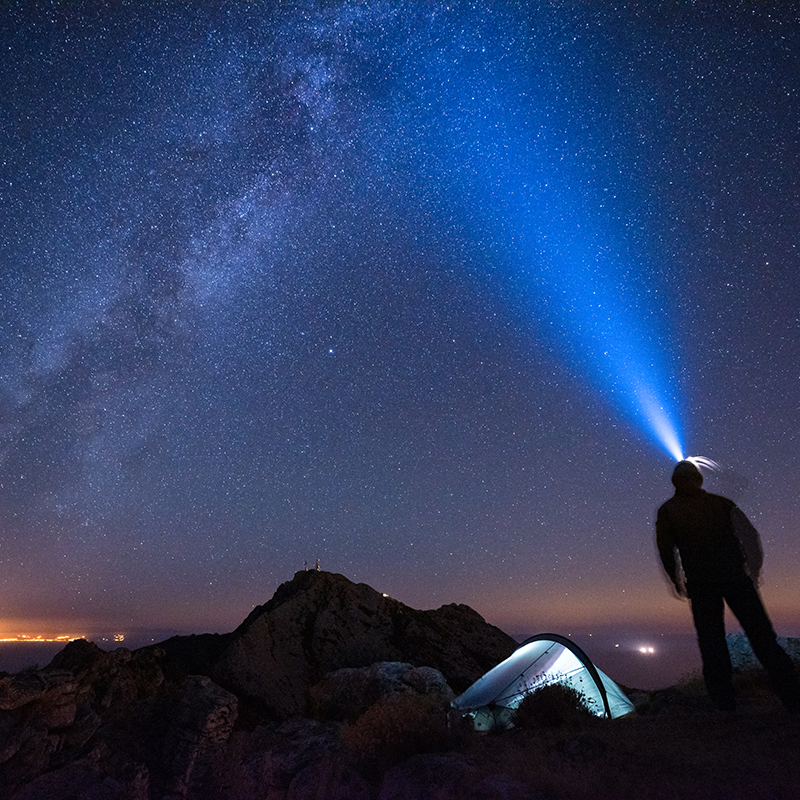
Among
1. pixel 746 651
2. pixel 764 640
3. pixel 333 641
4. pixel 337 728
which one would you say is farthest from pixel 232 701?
pixel 746 651

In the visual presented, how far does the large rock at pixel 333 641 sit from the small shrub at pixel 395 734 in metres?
6.71

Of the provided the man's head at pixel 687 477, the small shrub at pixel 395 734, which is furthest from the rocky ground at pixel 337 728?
the man's head at pixel 687 477

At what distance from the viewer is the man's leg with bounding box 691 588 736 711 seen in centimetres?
708

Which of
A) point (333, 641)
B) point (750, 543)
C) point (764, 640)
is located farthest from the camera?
point (333, 641)

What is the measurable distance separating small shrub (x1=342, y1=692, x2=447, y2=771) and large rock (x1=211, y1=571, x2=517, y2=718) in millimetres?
6709

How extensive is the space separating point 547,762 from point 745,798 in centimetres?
226

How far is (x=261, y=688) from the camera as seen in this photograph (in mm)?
14844

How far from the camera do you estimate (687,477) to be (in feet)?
24.7

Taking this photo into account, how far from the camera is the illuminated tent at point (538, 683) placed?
38.1 ft

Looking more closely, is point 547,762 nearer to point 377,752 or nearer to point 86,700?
point 377,752

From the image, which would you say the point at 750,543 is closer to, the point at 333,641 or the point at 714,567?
the point at 714,567

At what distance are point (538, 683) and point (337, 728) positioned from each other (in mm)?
4344

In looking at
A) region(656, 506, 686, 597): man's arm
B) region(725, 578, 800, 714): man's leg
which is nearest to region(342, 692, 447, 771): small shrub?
region(656, 506, 686, 597): man's arm

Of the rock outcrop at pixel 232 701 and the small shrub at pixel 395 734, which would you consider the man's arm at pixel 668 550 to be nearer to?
the small shrub at pixel 395 734
